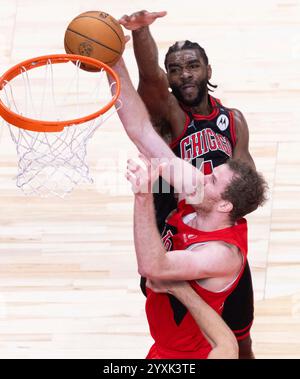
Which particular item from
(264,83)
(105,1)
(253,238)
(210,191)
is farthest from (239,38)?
(210,191)

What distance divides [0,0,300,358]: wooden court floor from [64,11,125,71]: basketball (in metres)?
1.40

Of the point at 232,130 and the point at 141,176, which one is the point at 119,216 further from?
the point at 141,176

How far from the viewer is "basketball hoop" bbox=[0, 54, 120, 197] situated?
181 inches

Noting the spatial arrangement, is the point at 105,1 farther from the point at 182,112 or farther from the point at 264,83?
the point at 182,112

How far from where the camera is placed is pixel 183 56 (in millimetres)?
4984

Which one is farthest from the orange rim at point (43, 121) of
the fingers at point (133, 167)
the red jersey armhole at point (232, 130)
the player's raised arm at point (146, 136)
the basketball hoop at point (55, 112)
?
the red jersey armhole at point (232, 130)

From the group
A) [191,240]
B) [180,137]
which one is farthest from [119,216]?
[191,240]

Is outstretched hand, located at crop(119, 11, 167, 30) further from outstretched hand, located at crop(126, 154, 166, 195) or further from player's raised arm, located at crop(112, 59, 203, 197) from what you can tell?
outstretched hand, located at crop(126, 154, 166, 195)

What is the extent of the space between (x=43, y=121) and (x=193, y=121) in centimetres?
99

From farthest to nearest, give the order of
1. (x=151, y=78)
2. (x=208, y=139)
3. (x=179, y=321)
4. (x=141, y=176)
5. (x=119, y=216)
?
(x=119, y=216) → (x=208, y=139) → (x=151, y=78) → (x=179, y=321) → (x=141, y=176)

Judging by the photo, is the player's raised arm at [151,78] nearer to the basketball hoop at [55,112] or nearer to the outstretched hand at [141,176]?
the basketball hoop at [55,112]

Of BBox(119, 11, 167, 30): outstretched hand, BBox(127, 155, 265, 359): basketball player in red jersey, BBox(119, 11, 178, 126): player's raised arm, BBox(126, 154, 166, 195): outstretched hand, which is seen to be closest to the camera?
BBox(126, 154, 166, 195): outstretched hand

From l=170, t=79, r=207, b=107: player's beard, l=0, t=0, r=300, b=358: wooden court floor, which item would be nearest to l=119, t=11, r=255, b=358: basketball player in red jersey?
l=170, t=79, r=207, b=107: player's beard
